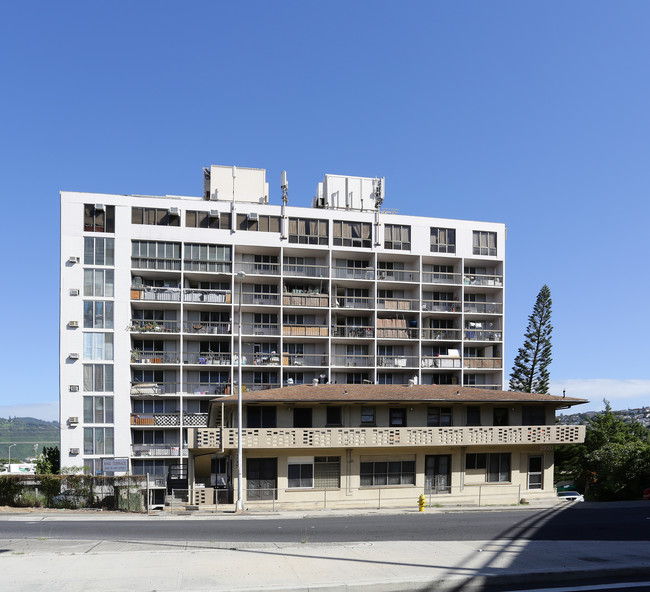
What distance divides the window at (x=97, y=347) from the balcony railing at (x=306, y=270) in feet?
60.2

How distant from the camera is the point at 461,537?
66.7ft

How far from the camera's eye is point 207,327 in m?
61.5

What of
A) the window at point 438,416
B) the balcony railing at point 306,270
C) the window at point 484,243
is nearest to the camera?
the window at point 438,416

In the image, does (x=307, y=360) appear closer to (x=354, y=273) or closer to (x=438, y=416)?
(x=354, y=273)

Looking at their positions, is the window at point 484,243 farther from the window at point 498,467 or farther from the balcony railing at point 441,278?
the window at point 498,467

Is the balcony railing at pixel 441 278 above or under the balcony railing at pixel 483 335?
above

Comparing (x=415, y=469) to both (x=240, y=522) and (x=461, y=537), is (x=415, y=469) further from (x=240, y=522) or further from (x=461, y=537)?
(x=461, y=537)

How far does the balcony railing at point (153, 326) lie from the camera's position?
196ft

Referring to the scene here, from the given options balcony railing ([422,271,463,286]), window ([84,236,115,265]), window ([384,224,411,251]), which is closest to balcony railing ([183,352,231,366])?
window ([84,236,115,265])

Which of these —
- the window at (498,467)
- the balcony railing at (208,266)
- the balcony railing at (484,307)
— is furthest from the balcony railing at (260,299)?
the window at (498,467)

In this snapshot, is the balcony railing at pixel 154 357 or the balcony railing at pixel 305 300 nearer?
the balcony railing at pixel 154 357

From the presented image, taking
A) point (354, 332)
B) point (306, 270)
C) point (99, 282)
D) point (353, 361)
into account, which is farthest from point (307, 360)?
point (99, 282)

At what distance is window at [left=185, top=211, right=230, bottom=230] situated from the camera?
203 feet

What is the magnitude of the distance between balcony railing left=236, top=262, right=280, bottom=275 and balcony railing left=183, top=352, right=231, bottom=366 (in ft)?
28.7
